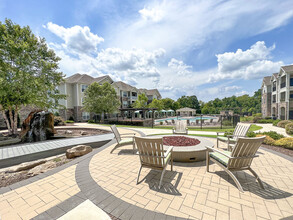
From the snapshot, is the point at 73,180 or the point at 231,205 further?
the point at 73,180

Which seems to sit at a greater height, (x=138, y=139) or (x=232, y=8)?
(x=232, y=8)

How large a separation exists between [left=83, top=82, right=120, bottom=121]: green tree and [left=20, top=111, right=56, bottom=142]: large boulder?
1187 centimetres

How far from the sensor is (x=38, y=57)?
35.8ft

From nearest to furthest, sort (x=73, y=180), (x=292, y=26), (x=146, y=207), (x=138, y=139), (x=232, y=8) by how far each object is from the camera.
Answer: (x=146, y=207), (x=138, y=139), (x=73, y=180), (x=232, y=8), (x=292, y=26)

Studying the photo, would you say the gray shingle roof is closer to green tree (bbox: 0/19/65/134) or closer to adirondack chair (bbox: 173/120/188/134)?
adirondack chair (bbox: 173/120/188/134)

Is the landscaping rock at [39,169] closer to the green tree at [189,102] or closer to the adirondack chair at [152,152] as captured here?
the adirondack chair at [152,152]

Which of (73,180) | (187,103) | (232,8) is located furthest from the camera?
(187,103)

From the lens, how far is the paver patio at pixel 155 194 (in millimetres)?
2311

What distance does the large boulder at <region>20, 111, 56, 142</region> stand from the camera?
28.6 ft

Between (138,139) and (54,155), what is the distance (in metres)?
5.85

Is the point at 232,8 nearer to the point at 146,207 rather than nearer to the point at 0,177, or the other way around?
the point at 146,207

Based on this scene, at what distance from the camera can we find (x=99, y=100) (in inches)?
839

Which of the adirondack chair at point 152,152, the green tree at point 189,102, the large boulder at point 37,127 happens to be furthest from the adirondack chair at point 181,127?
the green tree at point 189,102

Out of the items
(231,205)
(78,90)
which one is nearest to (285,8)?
(231,205)
